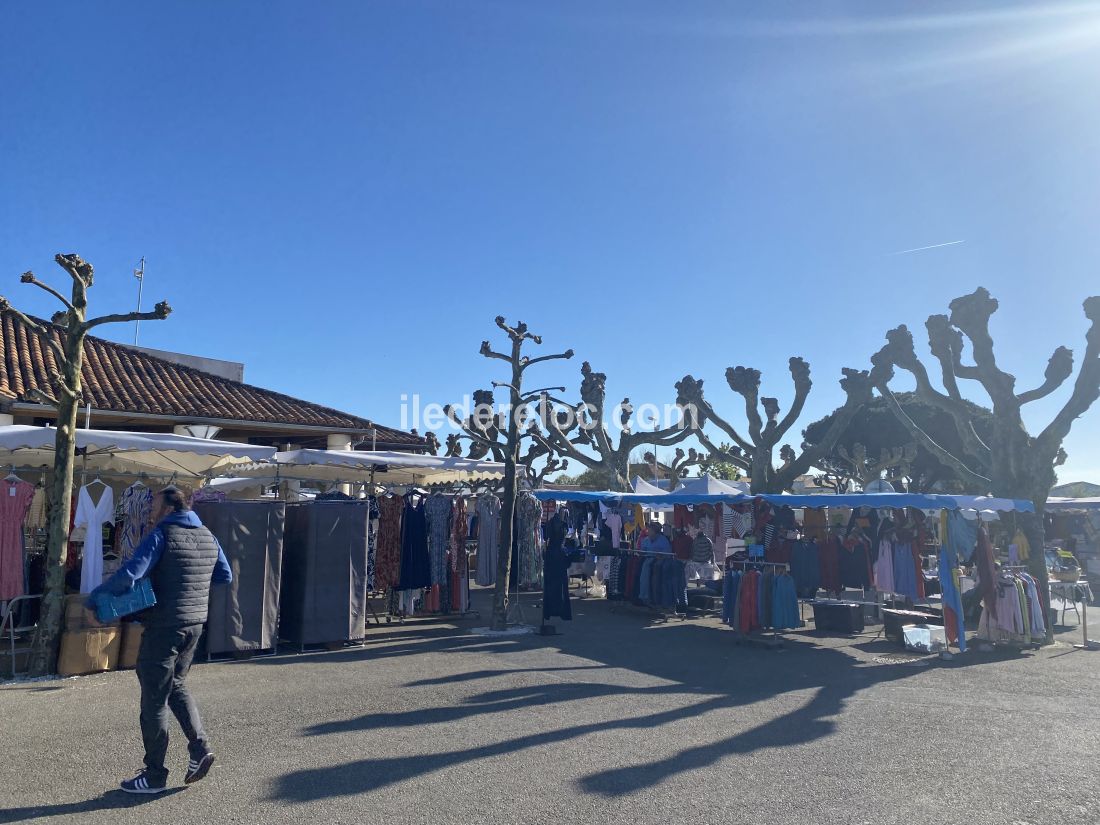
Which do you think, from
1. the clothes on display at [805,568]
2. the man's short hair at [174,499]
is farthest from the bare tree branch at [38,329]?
the clothes on display at [805,568]

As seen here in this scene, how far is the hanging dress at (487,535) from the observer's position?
1216 centimetres

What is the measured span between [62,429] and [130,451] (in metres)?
1.56

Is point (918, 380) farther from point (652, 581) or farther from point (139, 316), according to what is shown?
point (139, 316)

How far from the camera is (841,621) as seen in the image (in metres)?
11.6

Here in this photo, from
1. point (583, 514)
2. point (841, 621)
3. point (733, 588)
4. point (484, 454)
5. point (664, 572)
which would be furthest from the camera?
point (484, 454)

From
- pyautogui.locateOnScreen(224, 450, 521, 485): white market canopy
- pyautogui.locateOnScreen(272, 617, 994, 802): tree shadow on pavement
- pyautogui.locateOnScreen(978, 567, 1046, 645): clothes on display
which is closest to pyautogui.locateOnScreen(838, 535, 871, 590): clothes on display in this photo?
pyautogui.locateOnScreen(272, 617, 994, 802): tree shadow on pavement

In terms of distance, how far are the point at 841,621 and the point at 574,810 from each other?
27.7 ft

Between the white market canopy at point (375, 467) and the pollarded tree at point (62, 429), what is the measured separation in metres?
2.55

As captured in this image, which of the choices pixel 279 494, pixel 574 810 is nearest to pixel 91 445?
pixel 279 494

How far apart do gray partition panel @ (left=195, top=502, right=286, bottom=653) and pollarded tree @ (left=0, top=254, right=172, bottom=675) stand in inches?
51.9

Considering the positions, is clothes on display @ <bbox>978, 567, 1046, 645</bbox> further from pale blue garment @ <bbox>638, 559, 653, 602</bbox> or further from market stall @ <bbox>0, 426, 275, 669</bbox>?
market stall @ <bbox>0, 426, 275, 669</bbox>

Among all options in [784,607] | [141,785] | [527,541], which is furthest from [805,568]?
[141,785]

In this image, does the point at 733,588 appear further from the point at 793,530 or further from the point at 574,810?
the point at 574,810

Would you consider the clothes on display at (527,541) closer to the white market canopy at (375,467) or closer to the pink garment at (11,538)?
the white market canopy at (375,467)
